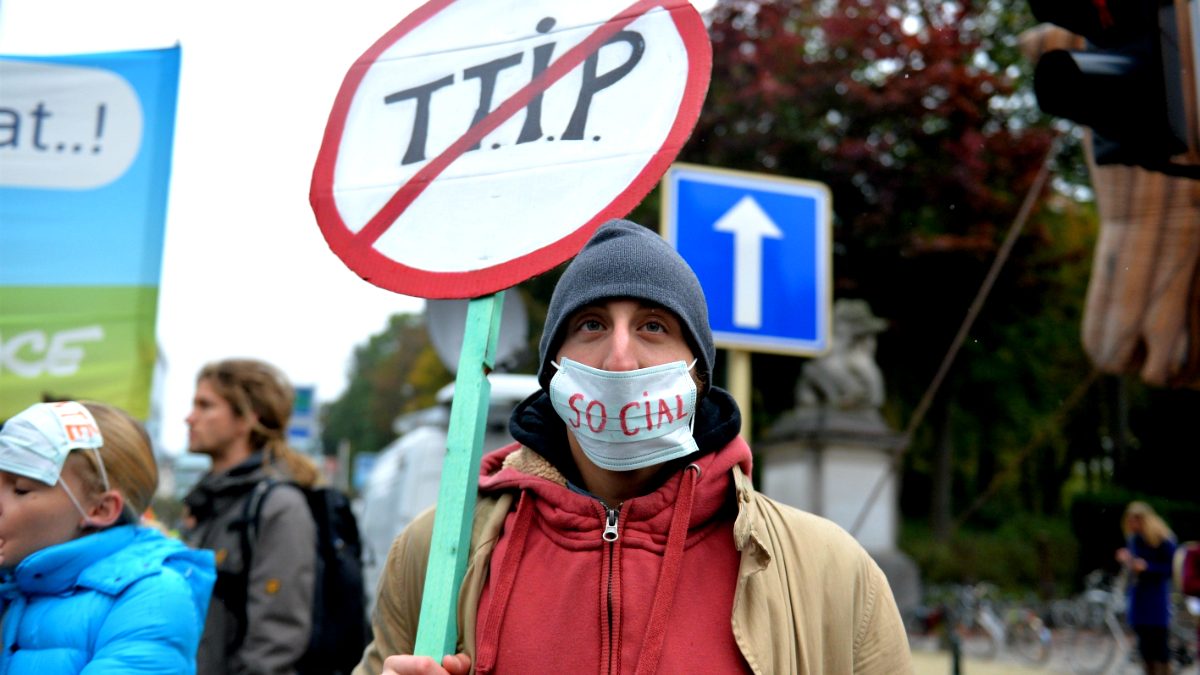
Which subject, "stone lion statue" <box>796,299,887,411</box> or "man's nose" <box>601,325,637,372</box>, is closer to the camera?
"man's nose" <box>601,325,637,372</box>

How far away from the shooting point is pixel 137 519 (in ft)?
9.30

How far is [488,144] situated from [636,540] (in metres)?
0.81

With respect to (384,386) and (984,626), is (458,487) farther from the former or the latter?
(384,386)

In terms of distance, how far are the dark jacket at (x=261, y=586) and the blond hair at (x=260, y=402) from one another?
320 millimetres

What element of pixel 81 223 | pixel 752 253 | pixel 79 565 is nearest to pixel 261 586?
pixel 79 565

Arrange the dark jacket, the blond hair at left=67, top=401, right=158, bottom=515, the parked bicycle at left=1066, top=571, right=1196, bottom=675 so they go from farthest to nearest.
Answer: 1. the parked bicycle at left=1066, top=571, right=1196, bottom=675
2. the dark jacket
3. the blond hair at left=67, top=401, right=158, bottom=515

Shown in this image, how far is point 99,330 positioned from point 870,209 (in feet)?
50.1

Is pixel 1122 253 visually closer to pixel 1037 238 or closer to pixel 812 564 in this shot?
pixel 812 564

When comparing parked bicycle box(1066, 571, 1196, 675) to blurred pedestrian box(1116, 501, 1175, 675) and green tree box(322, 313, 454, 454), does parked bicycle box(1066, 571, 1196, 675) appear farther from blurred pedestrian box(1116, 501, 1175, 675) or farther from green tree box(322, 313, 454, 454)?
green tree box(322, 313, 454, 454)

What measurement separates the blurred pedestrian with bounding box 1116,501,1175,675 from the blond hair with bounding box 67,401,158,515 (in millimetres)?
9545

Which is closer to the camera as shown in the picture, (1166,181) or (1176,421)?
(1166,181)

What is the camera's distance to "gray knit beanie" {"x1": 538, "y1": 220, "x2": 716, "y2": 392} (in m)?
1.96

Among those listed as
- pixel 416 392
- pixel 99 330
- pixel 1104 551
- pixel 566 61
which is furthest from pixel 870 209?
pixel 416 392

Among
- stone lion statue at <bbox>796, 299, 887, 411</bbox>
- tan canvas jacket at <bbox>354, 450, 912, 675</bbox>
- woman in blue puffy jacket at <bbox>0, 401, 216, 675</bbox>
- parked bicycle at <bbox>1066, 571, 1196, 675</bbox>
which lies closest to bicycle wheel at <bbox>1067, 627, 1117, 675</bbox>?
parked bicycle at <bbox>1066, 571, 1196, 675</bbox>
